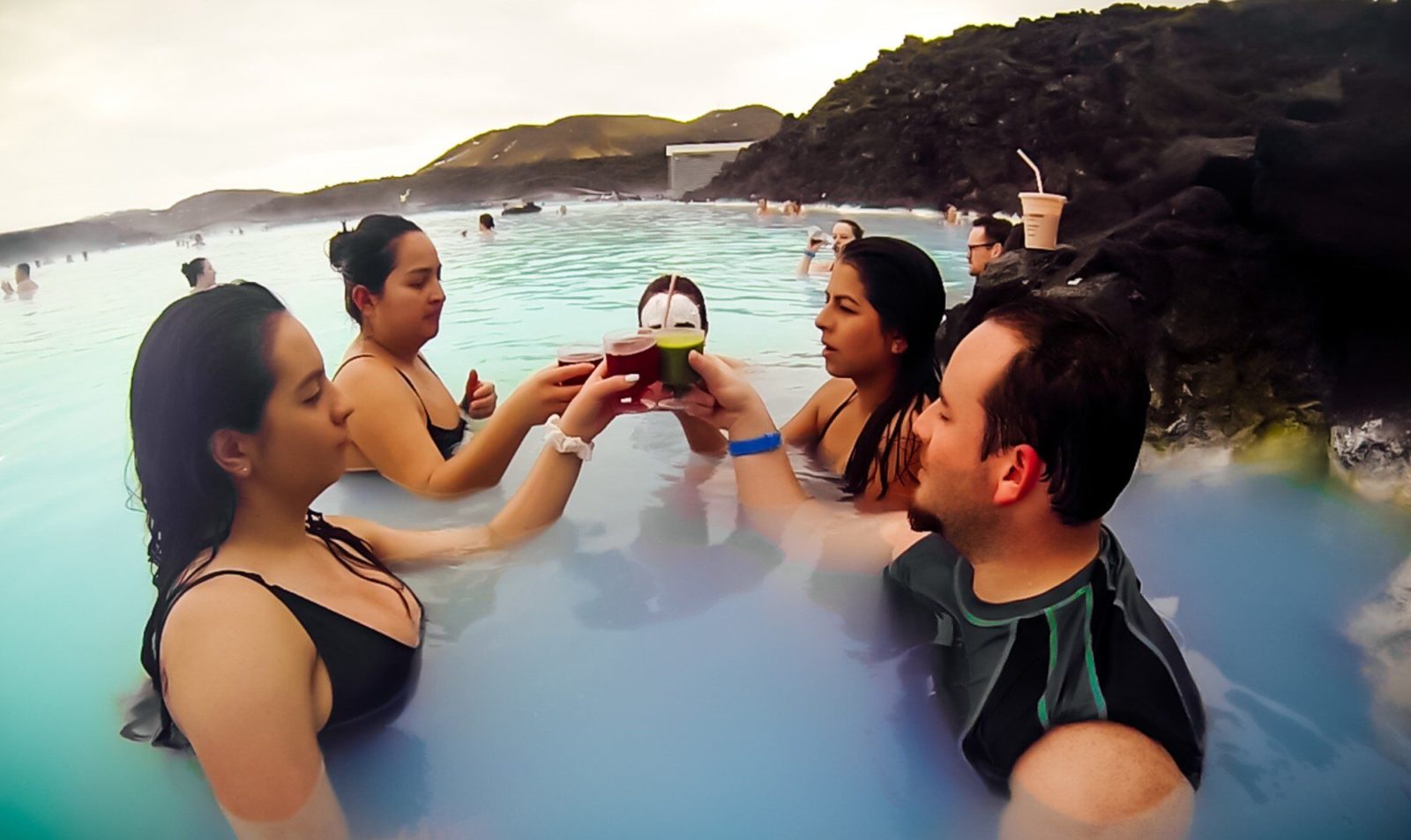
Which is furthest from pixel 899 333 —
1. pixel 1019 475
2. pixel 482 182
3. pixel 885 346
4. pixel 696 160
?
pixel 696 160

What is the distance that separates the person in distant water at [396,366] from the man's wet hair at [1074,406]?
1.67 meters

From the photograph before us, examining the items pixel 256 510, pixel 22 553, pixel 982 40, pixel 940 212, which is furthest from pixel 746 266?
pixel 256 510

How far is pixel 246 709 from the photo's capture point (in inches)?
45.6

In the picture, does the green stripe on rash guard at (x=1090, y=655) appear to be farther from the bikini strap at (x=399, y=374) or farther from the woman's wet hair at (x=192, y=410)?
the bikini strap at (x=399, y=374)

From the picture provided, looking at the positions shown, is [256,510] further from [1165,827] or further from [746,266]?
[746,266]

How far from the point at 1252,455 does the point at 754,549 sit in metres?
2.17

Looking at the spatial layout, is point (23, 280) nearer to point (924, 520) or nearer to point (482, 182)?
point (482, 182)

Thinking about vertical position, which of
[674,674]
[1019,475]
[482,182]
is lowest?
[674,674]

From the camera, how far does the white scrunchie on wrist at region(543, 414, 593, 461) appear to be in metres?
2.05

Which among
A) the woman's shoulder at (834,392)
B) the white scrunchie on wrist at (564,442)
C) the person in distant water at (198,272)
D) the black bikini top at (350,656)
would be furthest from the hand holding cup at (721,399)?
the person in distant water at (198,272)

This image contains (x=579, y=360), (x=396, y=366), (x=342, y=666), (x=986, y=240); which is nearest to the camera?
(x=342, y=666)

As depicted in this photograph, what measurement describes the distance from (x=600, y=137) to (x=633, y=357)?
18.5 ft

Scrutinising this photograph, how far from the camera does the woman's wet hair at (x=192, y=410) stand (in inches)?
50.6

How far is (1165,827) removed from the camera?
1223 millimetres
